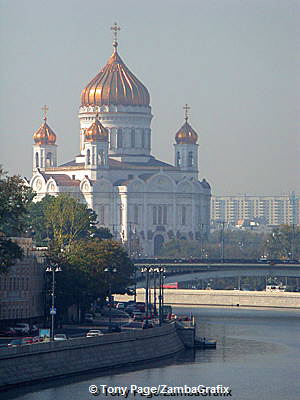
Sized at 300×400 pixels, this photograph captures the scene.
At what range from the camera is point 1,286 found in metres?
115

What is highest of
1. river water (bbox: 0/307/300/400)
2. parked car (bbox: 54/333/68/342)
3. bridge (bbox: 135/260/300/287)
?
bridge (bbox: 135/260/300/287)

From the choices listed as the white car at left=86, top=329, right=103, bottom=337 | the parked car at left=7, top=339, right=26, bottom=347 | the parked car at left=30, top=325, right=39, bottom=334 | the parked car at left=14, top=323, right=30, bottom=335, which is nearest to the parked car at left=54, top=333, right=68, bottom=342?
the white car at left=86, top=329, right=103, bottom=337

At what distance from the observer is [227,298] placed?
7244 inches

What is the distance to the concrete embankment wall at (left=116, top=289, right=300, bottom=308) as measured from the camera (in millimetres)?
179125

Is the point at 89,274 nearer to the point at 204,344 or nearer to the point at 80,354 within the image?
the point at 204,344

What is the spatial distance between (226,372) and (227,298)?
7675 centimetres

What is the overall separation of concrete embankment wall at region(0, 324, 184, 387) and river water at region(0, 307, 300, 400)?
639mm

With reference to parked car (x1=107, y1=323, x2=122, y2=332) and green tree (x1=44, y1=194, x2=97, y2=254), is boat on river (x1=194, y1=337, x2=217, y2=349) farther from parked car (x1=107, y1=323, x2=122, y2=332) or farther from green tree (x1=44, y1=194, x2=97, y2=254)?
green tree (x1=44, y1=194, x2=97, y2=254)

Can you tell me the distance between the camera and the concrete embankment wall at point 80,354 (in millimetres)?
94625

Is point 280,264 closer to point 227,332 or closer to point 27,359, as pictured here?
point 227,332

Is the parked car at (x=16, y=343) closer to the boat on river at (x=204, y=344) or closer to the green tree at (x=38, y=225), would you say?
the boat on river at (x=204, y=344)

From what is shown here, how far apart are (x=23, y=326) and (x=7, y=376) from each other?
1811 cm

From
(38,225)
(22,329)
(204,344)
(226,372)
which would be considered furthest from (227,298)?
(226,372)

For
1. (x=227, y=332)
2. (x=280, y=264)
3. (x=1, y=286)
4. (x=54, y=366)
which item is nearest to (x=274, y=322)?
(x=227, y=332)
